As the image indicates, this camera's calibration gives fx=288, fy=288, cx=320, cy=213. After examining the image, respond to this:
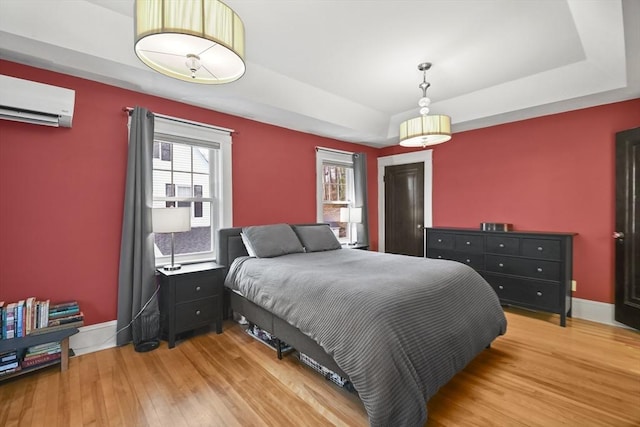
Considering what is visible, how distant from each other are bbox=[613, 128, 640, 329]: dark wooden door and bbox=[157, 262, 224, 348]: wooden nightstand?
4067 millimetres

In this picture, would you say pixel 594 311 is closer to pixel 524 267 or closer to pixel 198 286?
pixel 524 267

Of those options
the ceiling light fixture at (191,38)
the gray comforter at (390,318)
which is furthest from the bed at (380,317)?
the ceiling light fixture at (191,38)

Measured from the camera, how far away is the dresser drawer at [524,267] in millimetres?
3054

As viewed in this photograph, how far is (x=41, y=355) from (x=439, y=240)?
4212 millimetres

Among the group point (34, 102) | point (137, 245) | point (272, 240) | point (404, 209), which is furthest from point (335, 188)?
point (34, 102)

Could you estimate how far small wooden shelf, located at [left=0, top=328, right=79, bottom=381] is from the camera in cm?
197

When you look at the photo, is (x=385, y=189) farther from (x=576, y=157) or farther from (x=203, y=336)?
(x=203, y=336)

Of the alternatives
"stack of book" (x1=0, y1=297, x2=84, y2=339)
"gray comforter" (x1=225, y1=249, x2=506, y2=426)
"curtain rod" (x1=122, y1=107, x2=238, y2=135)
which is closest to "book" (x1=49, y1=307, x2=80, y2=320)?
"stack of book" (x1=0, y1=297, x2=84, y2=339)

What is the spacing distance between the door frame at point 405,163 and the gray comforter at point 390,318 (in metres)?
2.19

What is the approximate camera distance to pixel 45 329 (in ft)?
6.93

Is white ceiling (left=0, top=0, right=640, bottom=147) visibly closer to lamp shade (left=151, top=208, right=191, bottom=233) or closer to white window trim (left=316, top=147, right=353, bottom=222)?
white window trim (left=316, top=147, right=353, bottom=222)

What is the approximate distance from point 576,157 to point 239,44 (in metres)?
3.83

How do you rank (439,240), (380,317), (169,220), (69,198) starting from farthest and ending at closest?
1. (439,240)
2. (169,220)
3. (69,198)
4. (380,317)

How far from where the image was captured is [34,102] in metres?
2.10
